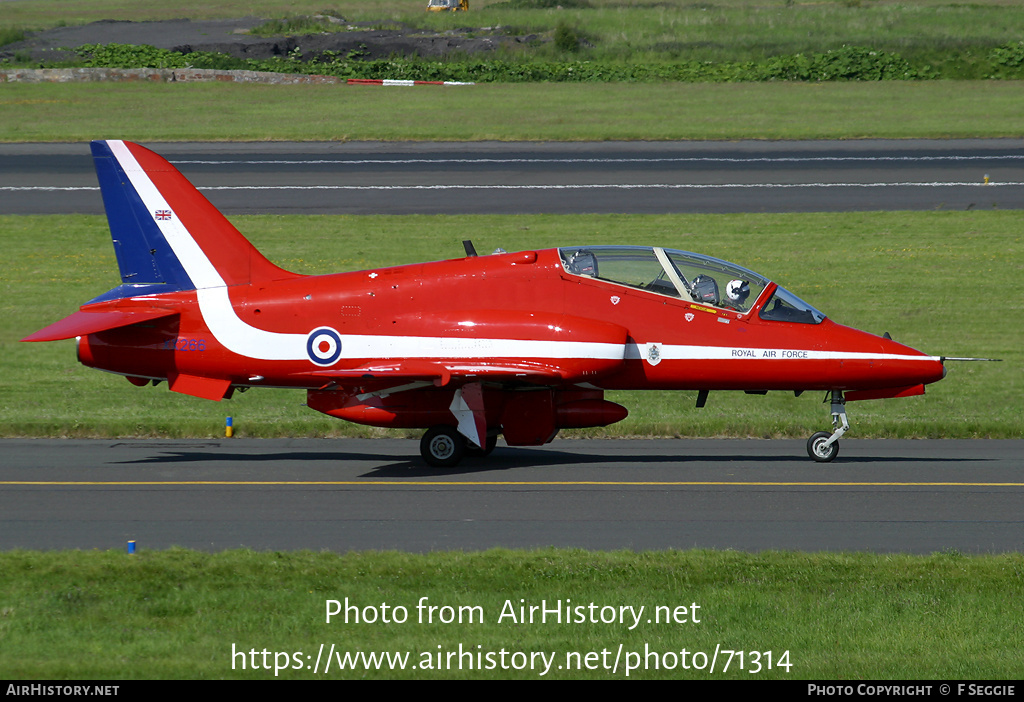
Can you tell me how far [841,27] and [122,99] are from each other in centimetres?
4425

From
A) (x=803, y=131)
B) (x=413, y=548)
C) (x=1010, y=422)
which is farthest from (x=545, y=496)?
(x=803, y=131)

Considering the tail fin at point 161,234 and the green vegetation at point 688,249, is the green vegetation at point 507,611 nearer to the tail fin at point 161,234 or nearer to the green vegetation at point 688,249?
the tail fin at point 161,234

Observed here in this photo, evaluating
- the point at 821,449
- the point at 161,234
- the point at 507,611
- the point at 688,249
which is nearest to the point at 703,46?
the point at 688,249

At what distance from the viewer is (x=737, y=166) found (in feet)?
126

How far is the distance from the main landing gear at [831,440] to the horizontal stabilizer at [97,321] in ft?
29.1

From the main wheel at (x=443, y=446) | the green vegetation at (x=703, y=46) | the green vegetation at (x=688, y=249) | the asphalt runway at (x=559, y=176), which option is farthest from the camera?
the green vegetation at (x=703, y=46)

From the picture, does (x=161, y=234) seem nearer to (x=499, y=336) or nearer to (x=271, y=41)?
(x=499, y=336)

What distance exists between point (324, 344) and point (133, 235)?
324 cm

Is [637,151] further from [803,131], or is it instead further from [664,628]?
[664,628]

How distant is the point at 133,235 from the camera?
16344 mm

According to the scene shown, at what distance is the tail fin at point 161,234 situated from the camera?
16.2m

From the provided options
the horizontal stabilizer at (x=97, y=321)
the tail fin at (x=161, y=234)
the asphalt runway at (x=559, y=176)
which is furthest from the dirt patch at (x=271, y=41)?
the horizontal stabilizer at (x=97, y=321)

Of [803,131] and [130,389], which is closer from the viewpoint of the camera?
[130,389]

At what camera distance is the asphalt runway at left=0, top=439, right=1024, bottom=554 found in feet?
40.5
